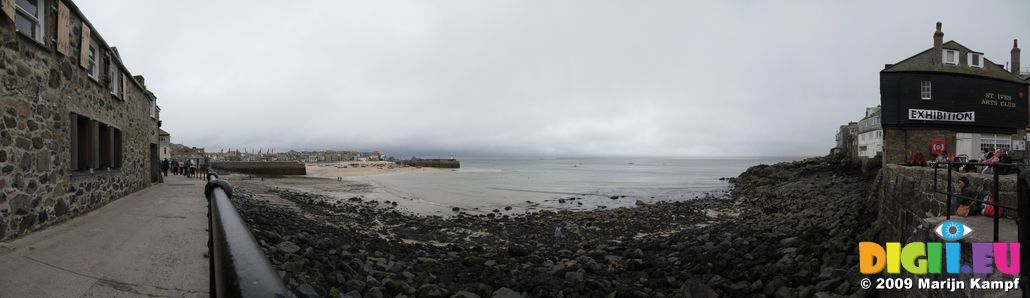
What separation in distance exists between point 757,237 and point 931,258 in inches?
248

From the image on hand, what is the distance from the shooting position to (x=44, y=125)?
7.09 metres

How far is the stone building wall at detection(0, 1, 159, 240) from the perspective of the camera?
6.04 metres

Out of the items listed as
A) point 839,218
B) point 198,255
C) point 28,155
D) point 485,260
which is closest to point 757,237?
point 839,218

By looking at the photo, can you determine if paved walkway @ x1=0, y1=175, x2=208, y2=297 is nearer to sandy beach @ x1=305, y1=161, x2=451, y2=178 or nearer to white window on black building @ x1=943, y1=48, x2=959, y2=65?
white window on black building @ x1=943, y1=48, x2=959, y2=65

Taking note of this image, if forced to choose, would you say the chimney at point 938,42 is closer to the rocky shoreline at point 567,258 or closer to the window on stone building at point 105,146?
the rocky shoreline at point 567,258

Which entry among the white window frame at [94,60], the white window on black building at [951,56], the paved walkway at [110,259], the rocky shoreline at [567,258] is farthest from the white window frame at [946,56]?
the white window frame at [94,60]

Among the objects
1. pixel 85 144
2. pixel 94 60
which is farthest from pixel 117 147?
pixel 85 144

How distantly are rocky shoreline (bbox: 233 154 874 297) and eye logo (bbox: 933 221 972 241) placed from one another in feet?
5.58

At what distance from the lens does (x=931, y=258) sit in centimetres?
516

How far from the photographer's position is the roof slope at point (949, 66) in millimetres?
19672

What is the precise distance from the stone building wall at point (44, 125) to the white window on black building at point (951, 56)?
32.9m

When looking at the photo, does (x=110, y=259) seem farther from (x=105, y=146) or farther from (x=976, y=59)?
(x=976, y=59)

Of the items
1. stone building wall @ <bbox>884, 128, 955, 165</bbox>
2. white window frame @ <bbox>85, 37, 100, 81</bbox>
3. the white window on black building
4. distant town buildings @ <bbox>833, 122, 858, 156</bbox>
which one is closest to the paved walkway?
white window frame @ <bbox>85, 37, 100, 81</bbox>

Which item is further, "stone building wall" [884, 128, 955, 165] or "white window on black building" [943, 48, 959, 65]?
"white window on black building" [943, 48, 959, 65]
